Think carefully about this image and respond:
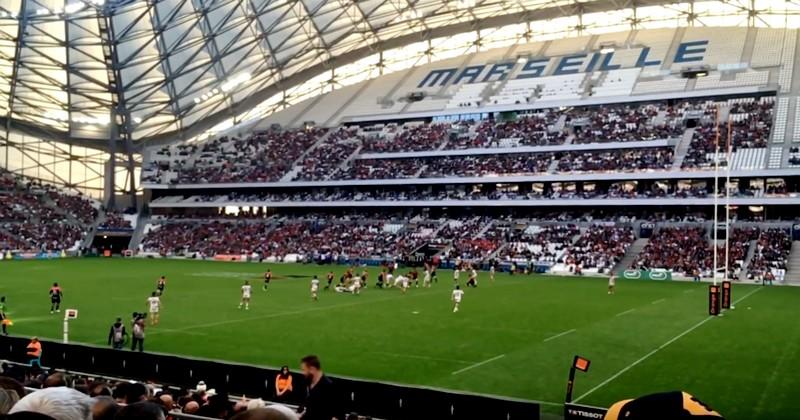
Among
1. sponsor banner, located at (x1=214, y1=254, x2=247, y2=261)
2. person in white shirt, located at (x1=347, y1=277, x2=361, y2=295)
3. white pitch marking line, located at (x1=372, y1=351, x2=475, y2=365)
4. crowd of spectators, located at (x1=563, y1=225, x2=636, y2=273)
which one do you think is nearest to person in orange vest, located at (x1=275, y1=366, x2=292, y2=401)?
white pitch marking line, located at (x1=372, y1=351, x2=475, y2=365)

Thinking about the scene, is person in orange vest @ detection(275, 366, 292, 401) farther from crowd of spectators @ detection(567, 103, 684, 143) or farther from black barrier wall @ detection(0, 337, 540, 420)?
crowd of spectators @ detection(567, 103, 684, 143)

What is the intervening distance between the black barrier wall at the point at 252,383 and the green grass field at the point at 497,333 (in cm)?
262

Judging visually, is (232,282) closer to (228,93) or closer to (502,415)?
(502,415)

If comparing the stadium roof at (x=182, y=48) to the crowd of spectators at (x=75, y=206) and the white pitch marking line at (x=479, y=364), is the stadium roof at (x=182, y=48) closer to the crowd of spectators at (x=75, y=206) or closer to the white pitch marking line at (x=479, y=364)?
the crowd of spectators at (x=75, y=206)

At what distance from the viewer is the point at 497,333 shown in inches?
1033

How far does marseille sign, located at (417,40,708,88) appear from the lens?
78.2 meters

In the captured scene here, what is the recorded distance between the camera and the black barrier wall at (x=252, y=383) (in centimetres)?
1395

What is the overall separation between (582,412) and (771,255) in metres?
46.7

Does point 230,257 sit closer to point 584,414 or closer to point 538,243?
point 538,243

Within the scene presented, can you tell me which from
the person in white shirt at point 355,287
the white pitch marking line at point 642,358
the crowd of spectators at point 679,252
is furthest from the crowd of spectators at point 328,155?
the white pitch marking line at point 642,358

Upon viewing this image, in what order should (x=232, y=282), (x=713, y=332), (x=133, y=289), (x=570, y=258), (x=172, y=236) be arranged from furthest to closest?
(x=172, y=236)
(x=570, y=258)
(x=232, y=282)
(x=133, y=289)
(x=713, y=332)

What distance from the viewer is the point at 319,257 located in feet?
224

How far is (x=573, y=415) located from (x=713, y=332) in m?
15.6

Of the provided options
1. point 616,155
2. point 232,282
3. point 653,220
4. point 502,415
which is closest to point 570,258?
point 653,220
